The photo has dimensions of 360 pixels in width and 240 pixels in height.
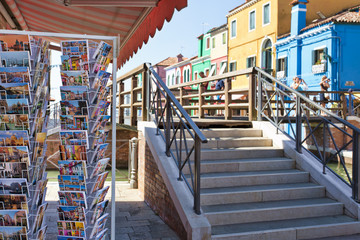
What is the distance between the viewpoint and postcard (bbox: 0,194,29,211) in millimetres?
3006

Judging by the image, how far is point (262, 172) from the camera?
220 inches

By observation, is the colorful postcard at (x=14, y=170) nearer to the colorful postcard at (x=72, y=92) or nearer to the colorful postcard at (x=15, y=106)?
the colorful postcard at (x=15, y=106)

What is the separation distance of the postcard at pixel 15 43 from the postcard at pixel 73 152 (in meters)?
0.90

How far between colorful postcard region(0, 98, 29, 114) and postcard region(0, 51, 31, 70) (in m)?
0.30

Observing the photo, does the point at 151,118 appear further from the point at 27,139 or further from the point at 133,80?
the point at 27,139

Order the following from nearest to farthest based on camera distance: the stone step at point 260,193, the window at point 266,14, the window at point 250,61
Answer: the stone step at point 260,193 < the window at point 266,14 < the window at point 250,61

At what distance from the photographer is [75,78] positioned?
317 cm

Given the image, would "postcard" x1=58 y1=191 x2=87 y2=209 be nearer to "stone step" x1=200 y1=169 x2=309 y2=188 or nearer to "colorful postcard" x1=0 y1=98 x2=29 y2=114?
"colorful postcard" x1=0 y1=98 x2=29 y2=114

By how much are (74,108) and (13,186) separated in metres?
0.82

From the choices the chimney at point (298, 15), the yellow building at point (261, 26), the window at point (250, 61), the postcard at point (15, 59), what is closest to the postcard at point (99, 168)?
the postcard at point (15, 59)

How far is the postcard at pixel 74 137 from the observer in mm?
3131

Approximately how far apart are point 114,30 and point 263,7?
20607 mm

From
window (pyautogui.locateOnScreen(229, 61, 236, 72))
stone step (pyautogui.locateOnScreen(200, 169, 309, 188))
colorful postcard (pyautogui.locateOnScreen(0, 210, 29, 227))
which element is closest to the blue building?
window (pyautogui.locateOnScreen(229, 61, 236, 72))

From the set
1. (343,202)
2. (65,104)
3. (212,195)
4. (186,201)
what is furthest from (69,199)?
(343,202)
